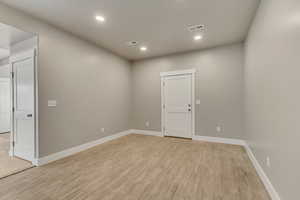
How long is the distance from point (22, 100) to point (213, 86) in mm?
4912

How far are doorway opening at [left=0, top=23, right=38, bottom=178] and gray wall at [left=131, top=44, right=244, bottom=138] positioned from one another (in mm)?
3303

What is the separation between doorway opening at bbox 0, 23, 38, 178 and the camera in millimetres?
2553

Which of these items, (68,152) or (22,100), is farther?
(68,152)

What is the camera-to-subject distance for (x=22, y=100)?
2834mm

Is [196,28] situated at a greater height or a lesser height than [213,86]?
greater

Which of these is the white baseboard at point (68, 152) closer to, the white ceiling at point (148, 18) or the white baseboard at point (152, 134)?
the white baseboard at point (152, 134)

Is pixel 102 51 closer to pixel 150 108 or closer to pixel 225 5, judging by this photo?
pixel 150 108

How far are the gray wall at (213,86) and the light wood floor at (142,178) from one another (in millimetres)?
916

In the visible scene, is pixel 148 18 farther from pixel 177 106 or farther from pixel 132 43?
pixel 177 106

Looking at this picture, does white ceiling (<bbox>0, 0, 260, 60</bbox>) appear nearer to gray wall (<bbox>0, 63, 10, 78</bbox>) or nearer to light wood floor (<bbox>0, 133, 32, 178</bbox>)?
light wood floor (<bbox>0, 133, 32, 178</bbox>)

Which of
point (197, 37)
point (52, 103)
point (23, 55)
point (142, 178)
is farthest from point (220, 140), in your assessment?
point (23, 55)

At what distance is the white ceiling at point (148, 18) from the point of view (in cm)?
218

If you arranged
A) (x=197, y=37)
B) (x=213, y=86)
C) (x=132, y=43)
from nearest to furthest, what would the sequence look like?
1. (x=197, y=37)
2. (x=132, y=43)
3. (x=213, y=86)

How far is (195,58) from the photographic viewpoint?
4230 mm
